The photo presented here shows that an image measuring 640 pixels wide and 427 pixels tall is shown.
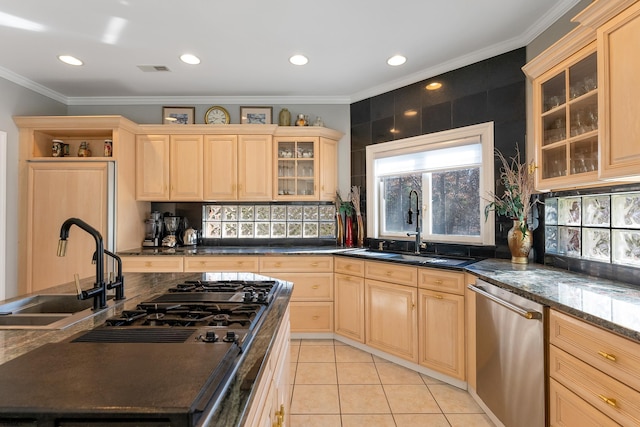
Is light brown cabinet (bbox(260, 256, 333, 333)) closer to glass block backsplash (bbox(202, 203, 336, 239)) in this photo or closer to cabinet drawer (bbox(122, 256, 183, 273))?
glass block backsplash (bbox(202, 203, 336, 239))

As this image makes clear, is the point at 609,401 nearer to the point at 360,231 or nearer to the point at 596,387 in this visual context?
the point at 596,387

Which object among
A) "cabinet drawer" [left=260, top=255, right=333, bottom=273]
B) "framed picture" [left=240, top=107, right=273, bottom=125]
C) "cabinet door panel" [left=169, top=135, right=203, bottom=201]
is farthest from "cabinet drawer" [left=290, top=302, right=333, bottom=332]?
"framed picture" [left=240, top=107, right=273, bottom=125]

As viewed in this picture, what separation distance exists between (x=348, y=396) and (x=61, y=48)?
355 cm

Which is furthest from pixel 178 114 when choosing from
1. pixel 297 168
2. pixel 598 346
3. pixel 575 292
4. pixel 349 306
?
pixel 598 346

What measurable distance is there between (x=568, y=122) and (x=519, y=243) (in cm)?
89

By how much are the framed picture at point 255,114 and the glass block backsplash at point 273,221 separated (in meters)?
0.99

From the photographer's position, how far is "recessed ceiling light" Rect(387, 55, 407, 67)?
9.33ft

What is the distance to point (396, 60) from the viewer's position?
290 cm

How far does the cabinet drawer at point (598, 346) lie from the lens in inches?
43.9

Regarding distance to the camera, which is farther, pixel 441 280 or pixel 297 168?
pixel 297 168

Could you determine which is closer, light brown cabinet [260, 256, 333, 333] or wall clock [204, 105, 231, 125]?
light brown cabinet [260, 256, 333, 333]

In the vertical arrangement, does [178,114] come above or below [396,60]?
below

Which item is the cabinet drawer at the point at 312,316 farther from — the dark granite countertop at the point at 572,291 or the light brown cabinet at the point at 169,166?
the light brown cabinet at the point at 169,166

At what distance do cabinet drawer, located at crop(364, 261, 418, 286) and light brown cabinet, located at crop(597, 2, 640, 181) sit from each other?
1.40 meters
